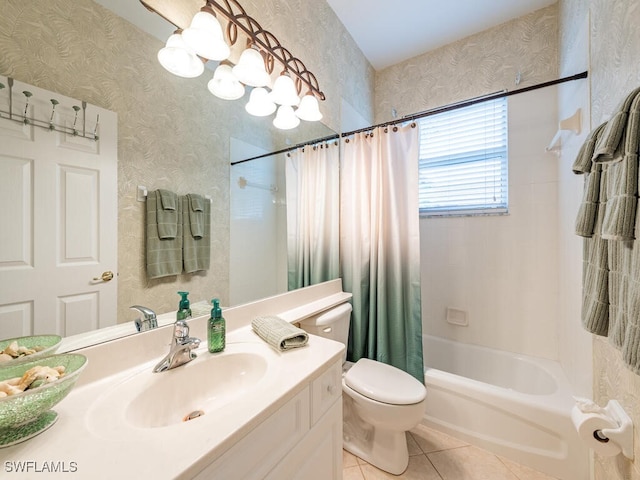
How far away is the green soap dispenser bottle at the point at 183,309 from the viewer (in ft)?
2.97

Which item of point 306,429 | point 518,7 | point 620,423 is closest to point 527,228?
point 620,423

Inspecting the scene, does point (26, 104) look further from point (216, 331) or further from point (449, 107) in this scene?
point (449, 107)

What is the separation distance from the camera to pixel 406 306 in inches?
62.7

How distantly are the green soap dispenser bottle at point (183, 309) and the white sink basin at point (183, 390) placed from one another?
0.14 meters

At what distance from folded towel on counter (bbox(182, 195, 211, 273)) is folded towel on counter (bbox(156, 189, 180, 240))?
0.03 metres

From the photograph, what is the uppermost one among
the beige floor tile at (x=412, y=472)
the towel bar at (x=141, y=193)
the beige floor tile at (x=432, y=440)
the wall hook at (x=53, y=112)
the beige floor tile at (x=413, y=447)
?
the wall hook at (x=53, y=112)

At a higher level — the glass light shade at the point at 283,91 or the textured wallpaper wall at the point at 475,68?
the textured wallpaper wall at the point at 475,68

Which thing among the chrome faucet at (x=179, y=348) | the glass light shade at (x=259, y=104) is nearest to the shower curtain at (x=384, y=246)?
the glass light shade at (x=259, y=104)

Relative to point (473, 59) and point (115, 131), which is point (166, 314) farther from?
point (473, 59)

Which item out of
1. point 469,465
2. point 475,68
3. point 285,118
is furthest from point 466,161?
point 469,465

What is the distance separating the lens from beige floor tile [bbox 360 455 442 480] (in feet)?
4.13

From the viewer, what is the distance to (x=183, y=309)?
93 cm

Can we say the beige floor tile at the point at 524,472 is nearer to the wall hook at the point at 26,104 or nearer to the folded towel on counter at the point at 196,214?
the folded towel on counter at the point at 196,214

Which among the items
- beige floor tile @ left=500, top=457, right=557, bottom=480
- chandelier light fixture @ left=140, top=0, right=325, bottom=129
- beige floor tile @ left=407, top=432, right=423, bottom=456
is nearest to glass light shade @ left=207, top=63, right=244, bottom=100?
chandelier light fixture @ left=140, top=0, right=325, bottom=129
